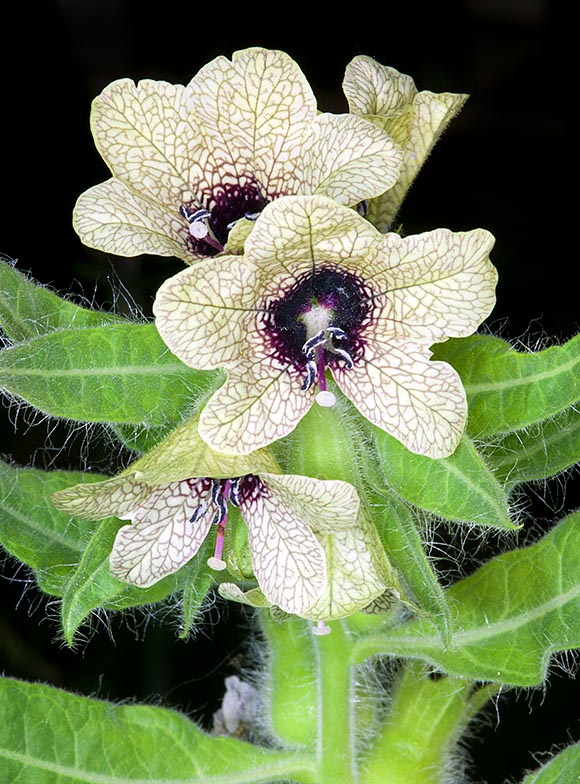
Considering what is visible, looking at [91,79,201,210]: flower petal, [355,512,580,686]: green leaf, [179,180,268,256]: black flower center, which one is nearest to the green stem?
[355,512,580,686]: green leaf

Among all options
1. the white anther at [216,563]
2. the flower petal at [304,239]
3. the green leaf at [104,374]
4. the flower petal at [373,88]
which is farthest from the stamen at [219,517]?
the flower petal at [373,88]

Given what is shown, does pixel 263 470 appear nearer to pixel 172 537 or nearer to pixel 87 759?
pixel 172 537

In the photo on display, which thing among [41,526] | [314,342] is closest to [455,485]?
[314,342]

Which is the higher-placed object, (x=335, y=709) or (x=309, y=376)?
(x=309, y=376)

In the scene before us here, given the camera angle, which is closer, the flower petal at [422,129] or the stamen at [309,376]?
the stamen at [309,376]

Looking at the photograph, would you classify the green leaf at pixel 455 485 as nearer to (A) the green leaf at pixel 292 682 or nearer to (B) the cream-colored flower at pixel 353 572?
(B) the cream-colored flower at pixel 353 572

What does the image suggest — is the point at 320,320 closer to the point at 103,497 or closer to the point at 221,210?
the point at 221,210
